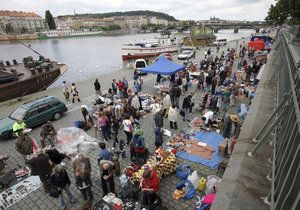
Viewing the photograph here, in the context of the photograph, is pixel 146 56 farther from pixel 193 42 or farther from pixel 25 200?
pixel 25 200

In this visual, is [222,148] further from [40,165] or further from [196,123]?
[40,165]

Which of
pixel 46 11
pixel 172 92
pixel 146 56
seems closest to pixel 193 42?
pixel 146 56

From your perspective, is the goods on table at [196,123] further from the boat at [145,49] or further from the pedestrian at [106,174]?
the boat at [145,49]

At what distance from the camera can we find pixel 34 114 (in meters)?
13.3

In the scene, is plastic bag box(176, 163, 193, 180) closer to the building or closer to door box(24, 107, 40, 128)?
door box(24, 107, 40, 128)

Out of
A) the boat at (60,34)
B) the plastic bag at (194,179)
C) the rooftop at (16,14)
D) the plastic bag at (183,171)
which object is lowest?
the boat at (60,34)

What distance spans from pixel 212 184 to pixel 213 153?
2.59 m

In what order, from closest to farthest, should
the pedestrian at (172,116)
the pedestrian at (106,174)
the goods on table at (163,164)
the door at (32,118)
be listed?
the pedestrian at (106,174), the goods on table at (163,164), the pedestrian at (172,116), the door at (32,118)

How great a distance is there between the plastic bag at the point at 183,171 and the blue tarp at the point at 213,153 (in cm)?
75

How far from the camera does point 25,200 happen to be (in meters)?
A: 7.94

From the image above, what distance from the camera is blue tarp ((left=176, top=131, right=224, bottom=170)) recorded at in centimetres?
937

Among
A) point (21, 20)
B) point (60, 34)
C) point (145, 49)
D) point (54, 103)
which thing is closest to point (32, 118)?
point (54, 103)

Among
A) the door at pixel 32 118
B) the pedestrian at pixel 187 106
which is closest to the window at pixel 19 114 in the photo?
the door at pixel 32 118

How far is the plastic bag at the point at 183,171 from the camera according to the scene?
27.8 ft
